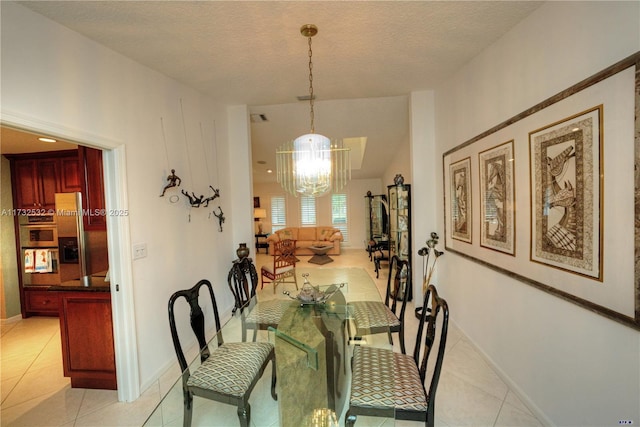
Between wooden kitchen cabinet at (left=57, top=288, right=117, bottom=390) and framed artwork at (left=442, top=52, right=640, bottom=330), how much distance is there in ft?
10.9

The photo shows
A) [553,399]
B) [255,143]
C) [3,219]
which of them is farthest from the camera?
[255,143]

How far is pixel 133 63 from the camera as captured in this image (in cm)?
228

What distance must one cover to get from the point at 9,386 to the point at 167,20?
333 cm

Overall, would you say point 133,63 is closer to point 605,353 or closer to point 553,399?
point 605,353

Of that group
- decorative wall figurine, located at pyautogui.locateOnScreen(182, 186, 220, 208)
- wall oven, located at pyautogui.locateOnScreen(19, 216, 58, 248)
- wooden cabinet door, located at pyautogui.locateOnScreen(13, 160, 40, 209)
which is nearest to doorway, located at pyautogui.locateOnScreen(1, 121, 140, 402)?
decorative wall figurine, located at pyautogui.locateOnScreen(182, 186, 220, 208)

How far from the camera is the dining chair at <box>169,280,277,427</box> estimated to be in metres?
1.43

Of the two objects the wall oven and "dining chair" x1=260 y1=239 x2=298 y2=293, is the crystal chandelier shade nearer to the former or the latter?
"dining chair" x1=260 y1=239 x2=298 y2=293

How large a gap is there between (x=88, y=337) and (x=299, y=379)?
1.92 m

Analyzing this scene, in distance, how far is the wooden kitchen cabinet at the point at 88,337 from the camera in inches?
84.8

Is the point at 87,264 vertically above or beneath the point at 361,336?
above

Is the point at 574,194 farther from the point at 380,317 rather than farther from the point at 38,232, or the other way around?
the point at 38,232

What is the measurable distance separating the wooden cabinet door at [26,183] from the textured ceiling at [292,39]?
104 inches

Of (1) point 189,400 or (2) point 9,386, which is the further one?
(2) point 9,386

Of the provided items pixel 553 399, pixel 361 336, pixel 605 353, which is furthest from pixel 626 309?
pixel 361 336
